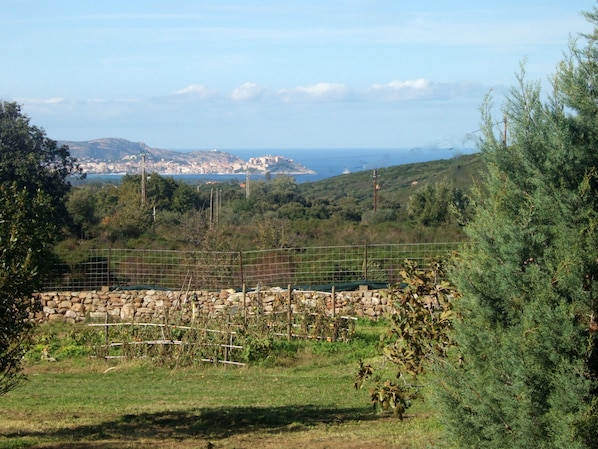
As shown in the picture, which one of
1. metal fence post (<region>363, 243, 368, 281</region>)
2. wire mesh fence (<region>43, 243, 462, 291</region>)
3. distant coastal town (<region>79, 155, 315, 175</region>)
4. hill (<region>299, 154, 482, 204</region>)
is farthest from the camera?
distant coastal town (<region>79, 155, 315, 175</region>)

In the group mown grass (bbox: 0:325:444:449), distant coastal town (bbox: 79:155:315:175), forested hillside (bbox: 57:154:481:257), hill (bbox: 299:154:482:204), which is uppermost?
distant coastal town (bbox: 79:155:315:175)

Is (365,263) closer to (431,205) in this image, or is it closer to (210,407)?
(210,407)

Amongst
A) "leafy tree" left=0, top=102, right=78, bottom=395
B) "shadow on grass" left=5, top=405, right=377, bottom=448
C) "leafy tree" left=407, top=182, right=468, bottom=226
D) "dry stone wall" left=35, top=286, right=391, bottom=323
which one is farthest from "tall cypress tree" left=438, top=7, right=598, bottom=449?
"leafy tree" left=407, top=182, right=468, bottom=226

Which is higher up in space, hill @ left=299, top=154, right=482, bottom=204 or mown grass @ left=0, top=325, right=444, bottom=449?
hill @ left=299, top=154, right=482, bottom=204

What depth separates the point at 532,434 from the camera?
5.21 metres

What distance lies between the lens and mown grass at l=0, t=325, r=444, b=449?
10.3 m

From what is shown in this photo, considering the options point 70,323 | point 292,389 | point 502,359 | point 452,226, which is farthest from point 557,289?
point 452,226

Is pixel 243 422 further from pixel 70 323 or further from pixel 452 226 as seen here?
pixel 452 226

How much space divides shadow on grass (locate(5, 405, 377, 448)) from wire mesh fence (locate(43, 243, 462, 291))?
12116mm

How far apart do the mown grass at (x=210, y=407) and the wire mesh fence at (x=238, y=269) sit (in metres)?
6.05

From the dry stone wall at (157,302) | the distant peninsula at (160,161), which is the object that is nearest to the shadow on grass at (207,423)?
the dry stone wall at (157,302)

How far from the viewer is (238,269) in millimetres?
Result: 25703

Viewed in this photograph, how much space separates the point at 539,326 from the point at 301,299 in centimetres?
1612

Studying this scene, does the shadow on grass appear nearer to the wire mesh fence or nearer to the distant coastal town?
the wire mesh fence
